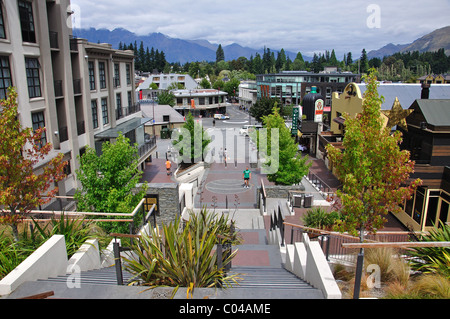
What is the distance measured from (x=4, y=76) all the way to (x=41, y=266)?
536 inches

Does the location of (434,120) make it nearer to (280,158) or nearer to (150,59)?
(280,158)

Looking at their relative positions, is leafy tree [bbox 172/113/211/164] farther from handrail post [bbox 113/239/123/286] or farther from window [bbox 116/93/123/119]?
handrail post [bbox 113/239/123/286]

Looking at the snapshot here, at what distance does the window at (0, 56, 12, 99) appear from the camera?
1648 centimetres

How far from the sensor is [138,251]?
23.0 ft

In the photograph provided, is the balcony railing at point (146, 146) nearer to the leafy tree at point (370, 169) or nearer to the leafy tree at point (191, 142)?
the leafy tree at point (191, 142)

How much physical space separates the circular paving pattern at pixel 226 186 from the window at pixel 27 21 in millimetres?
15089

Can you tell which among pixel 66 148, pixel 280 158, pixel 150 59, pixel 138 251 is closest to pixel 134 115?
pixel 66 148

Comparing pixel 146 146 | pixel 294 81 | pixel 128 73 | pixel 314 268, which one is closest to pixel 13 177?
pixel 314 268

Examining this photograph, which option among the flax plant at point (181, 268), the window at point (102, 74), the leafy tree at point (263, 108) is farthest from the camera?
the leafy tree at point (263, 108)

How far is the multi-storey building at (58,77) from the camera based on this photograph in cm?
1716

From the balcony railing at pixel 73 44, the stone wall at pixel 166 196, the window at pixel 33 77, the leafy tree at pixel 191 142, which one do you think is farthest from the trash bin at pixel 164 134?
the stone wall at pixel 166 196

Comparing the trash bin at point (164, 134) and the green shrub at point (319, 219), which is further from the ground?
the green shrub at point (319, 219)

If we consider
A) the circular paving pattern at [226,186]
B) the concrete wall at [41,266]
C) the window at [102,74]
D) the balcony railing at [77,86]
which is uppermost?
the window at [102,74]

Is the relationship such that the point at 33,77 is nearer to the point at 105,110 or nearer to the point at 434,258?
the point at 105,110
